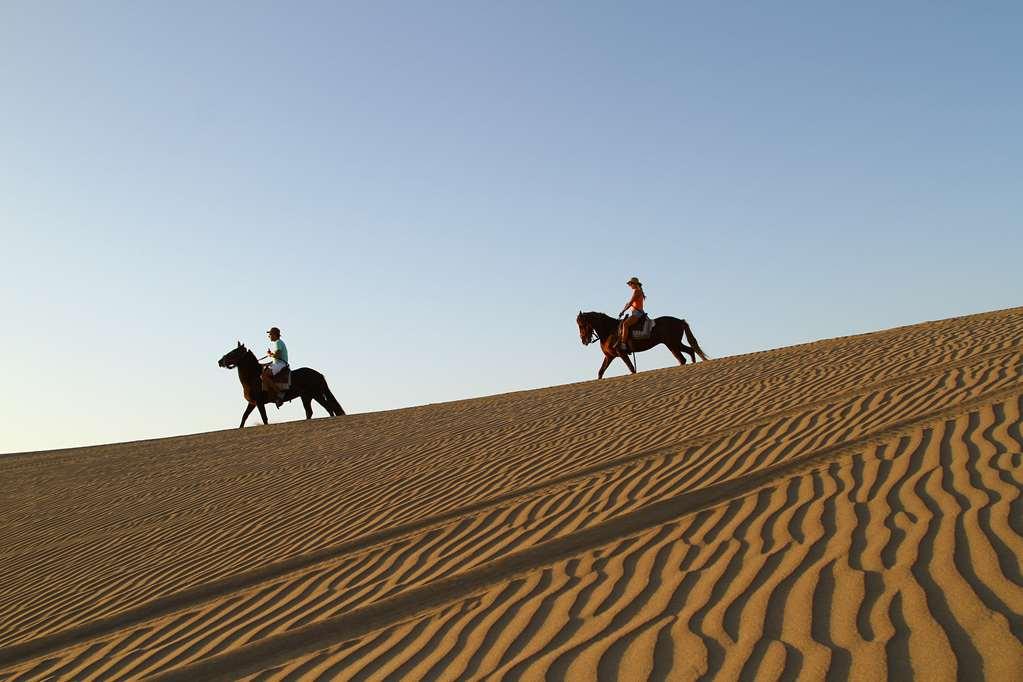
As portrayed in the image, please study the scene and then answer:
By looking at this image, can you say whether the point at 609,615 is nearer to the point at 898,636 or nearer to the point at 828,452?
the point at 898,636

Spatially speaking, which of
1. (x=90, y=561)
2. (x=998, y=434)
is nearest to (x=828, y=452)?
(x=998, y=434)

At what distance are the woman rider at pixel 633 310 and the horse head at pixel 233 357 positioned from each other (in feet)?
28.3

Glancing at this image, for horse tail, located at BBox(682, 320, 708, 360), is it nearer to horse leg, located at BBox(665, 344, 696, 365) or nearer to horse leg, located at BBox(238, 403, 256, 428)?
horse leg, located at BBox(665, 344, 696, 365)

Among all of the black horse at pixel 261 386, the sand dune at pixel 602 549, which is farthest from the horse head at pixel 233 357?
the sand dune at pixel 602 549

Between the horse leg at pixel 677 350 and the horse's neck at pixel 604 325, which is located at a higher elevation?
the horse's neck at pixel 604 325

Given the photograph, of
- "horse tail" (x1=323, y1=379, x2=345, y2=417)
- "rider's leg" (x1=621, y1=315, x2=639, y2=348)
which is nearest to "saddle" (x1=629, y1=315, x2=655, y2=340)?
"rider's leg" (x1=621, y1=315, x2=639, y2=348)

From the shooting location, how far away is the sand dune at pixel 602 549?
4.25 metres

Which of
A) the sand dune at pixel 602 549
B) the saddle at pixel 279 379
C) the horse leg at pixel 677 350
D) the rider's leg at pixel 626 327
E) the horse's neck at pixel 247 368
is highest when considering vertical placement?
the horse's neck at pixel 247 368

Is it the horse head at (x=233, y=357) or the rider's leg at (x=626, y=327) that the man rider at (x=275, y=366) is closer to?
the horse head at (x=233, y=357)

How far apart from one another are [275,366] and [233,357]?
1045mm

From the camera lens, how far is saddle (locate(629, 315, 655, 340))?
21484mm

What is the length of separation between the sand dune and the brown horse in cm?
805

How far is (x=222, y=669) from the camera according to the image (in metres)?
5.37

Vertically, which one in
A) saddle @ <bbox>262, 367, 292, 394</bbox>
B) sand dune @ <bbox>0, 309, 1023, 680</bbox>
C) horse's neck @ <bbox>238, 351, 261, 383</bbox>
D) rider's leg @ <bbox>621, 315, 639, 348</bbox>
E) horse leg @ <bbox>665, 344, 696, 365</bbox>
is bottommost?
sand dune @ <bbox>0, 309, 1023, 680</bbox>
